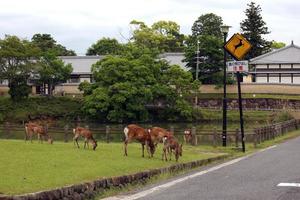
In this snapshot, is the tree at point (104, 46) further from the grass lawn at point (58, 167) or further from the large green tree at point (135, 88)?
the grass lawn at point (58, 167)

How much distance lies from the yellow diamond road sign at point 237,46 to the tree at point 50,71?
43.8m

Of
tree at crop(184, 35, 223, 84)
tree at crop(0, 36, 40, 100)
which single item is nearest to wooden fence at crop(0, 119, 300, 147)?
tree at crop(0, 36, 40, 100)

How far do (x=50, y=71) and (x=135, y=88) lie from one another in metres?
14.0

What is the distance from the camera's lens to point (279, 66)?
75.9 meters

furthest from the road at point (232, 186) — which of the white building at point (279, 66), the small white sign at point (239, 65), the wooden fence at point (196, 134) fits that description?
the white building at point (279, 66)

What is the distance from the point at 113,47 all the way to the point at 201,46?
25.3m

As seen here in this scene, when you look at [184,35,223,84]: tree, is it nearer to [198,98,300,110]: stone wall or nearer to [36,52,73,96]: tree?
[198,98,300,110]: stone wall

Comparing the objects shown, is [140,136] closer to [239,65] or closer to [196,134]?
[239,65]

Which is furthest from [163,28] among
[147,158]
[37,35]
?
[147,158]

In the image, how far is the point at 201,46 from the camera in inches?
2785

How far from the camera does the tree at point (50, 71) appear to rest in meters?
66.1

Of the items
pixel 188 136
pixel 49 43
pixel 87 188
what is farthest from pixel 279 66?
pixel 87 188

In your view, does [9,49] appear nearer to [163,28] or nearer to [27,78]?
[27,78]

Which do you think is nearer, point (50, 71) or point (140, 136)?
point (140, 136)
